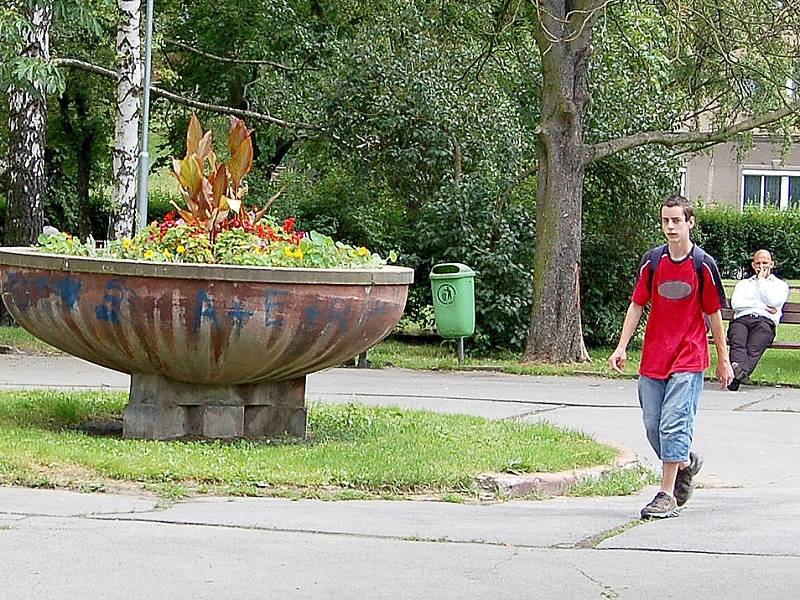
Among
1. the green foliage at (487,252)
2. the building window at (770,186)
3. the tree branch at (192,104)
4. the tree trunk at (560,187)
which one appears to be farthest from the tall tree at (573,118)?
the building window at (770,186)

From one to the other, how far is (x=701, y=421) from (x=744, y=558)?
6489mm

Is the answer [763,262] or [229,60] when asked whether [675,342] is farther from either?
[229,60]

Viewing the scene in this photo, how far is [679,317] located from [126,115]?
1305 centimetres

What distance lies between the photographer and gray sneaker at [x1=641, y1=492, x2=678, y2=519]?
27.7 ft

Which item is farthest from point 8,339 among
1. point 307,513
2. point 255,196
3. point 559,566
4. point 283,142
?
point 559,566

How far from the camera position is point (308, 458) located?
9766 millimetres

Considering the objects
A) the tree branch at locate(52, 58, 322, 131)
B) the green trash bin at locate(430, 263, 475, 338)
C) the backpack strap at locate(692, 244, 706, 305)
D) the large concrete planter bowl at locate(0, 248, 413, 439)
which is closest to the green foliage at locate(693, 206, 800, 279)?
the tree branch at locate(52, 58, 322, 131)

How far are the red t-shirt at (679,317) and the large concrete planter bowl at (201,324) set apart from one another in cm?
249

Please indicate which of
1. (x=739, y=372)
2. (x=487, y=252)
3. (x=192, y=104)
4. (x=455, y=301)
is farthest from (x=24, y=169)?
(x=739, y=372)

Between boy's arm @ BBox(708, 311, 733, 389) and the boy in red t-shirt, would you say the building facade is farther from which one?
the boy in red t-shirt

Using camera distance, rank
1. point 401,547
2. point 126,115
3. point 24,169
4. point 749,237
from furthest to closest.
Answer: point 749,237
point 24,169
point 126,115
point 401,547

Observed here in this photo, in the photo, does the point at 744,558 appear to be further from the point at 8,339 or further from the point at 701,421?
the point at 8,339

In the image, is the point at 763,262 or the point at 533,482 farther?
the point at 763,262

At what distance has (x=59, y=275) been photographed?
10.1 meters
